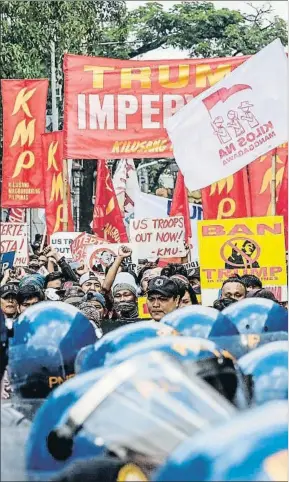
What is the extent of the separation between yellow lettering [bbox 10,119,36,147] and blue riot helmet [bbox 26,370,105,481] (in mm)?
9308

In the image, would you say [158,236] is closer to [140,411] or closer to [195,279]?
[195,279]

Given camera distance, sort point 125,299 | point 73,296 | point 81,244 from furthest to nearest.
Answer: point 81,244, point 125,299, point 73,296

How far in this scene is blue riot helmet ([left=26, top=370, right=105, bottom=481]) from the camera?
2.63 meters

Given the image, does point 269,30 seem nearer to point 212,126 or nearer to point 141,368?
point 212,126

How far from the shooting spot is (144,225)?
36.8ft

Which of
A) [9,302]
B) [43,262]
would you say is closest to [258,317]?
[9,302]

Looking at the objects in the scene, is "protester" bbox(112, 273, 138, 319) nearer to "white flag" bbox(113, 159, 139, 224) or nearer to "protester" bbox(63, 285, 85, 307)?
"protester" bbox(63, 285, 85, 307)

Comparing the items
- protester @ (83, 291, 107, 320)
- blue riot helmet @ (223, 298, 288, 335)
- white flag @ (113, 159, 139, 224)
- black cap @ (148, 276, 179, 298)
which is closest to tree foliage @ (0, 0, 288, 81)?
white flag @ (113, 159, 139, 224)

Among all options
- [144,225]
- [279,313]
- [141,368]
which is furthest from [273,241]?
[141,368]

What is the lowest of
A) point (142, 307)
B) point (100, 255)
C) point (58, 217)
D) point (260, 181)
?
point (142, 307)

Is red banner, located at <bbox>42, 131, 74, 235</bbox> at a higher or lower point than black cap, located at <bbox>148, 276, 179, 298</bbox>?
higher

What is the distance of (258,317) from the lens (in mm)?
3695

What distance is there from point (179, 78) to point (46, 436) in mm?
7629

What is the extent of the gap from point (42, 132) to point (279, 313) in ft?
29.4
